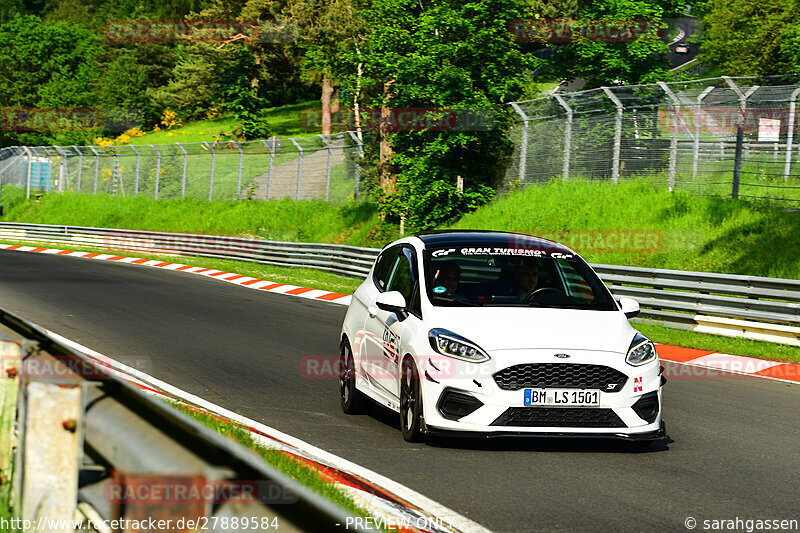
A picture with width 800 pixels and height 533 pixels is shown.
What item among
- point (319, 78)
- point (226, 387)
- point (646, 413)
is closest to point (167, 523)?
point (646, 413)

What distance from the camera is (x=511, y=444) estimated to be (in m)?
8.11

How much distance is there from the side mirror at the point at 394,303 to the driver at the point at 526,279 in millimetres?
1018

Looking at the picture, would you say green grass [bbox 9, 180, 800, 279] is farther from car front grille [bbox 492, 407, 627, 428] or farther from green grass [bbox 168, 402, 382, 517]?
green grass [bbox 168, 402, 382, 517]

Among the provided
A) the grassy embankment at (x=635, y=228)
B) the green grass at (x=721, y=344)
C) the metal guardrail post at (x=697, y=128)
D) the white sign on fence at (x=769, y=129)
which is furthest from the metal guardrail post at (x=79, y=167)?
the green grass at (x=721, y=344)

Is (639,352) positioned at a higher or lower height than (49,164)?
lower

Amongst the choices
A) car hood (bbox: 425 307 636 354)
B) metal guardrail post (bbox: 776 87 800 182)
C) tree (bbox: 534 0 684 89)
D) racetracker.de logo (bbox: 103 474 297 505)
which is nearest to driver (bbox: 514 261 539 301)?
car hood (bbox: 425 307 636 354)

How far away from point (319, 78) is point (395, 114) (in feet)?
177

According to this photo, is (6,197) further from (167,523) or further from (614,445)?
(167,523)

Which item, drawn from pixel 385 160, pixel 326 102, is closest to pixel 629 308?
pixel 385 160

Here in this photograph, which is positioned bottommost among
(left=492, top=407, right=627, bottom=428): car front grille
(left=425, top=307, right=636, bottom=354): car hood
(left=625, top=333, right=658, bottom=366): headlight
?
(left=492, top=407, right=627, bottom=428): car front grille

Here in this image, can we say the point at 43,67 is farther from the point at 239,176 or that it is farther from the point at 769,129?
the point at 769,129

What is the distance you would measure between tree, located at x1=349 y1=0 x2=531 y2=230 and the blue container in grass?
1424 inches

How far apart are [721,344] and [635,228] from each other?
8.52 metres

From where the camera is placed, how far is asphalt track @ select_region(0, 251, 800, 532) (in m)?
6.17
